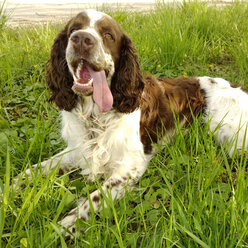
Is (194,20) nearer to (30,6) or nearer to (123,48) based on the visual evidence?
(123,48)

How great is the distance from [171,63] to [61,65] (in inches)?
83.1

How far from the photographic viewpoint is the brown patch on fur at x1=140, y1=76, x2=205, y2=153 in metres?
3.03

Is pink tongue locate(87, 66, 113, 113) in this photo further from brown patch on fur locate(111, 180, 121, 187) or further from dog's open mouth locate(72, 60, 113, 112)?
brown patch on fur locate(111, 180, 121, 187)

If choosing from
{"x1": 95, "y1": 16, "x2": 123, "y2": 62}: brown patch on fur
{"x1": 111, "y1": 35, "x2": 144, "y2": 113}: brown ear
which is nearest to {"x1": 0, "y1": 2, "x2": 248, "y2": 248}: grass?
{"x1": 111, "y1": 35, "x2": 144, "y2": 113}: brown ear

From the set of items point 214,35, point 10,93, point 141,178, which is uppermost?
point 214,35

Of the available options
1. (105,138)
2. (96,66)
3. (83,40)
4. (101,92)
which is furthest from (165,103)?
(83,40)

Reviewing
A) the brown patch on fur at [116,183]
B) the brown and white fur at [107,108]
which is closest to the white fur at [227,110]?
the brown and white fur at [107,108]

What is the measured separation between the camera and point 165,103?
3.18 metres

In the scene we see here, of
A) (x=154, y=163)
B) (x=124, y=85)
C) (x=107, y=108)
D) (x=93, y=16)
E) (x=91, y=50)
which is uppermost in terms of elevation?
(x=93, y=16)

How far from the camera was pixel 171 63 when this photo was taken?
4.48 m

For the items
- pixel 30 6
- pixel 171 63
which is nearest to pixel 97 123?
pixel 171 63

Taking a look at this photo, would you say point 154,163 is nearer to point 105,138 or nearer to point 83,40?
point 105,138

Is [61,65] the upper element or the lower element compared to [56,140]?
upper

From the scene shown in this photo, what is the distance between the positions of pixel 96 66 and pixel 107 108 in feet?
1.21
